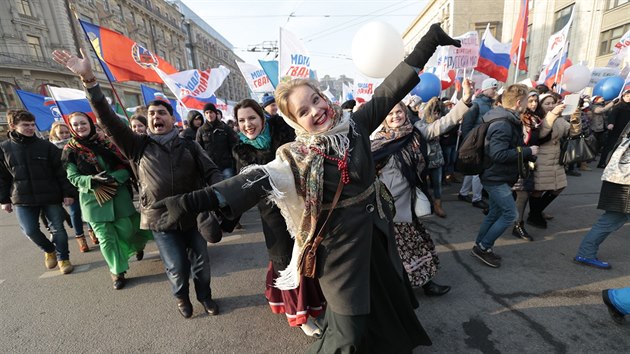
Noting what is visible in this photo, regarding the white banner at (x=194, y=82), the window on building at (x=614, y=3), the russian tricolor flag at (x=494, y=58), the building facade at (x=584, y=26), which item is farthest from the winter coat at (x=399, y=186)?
the window on building at (x=614, y=3)

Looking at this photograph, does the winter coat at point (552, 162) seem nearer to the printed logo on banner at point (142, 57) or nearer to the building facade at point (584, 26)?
the printed logo on banner at point (142, 57)

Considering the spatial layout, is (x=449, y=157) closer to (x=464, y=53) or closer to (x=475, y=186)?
(x=475, y=186)

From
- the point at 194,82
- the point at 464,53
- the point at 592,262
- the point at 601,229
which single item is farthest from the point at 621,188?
the point at 194,82

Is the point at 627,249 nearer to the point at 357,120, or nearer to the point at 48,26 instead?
the point at 357,120

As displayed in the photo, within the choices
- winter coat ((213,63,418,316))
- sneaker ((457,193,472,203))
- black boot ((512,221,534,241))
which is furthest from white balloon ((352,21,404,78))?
sneaker ((457,193,472,203))

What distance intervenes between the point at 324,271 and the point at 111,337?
218 centimetres

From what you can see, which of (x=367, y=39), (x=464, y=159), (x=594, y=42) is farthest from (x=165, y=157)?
(x=594, y=42)

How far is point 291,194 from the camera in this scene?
1414 mm

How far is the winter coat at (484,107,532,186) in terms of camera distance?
284 centimetres

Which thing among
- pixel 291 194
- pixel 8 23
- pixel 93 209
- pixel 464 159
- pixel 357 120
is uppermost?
pixel 8 23

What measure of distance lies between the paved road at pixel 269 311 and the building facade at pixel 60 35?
38.8 ft

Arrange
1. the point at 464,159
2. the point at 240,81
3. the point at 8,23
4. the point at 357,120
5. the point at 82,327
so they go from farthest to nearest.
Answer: the point at 240,81 < the point at 8,23 < the point at 464,159 < the point at 82,327 < the point at 357,120

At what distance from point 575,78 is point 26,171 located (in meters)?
11.0

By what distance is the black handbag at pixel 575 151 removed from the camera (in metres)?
3.39
